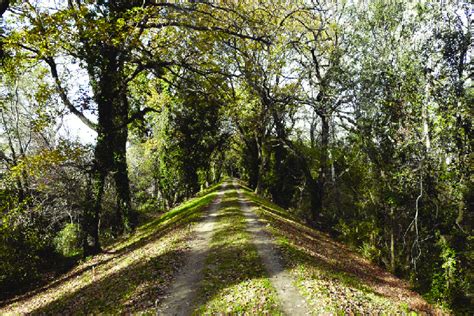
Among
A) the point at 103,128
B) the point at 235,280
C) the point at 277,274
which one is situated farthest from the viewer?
the point at 103,128

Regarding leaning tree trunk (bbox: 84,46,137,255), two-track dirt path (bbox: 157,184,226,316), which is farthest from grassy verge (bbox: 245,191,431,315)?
leaning tree trunk (bbox: 84,46,137,255)

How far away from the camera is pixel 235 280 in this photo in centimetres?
1196

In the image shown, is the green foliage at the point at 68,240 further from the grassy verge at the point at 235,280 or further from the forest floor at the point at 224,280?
the grassy verge at the point at 235,280

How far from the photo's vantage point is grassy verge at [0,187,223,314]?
1117 centimetres

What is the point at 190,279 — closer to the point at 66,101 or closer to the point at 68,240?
the point at 66,101

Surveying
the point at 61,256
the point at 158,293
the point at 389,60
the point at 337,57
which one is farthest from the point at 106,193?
the point at 389,60

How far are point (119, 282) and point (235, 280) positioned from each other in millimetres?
4558

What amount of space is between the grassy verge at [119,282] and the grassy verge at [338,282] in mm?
4738

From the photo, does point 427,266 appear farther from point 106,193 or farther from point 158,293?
point 106,193

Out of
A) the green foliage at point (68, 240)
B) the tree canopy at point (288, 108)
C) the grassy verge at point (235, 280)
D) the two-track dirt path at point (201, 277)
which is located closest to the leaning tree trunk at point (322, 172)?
the tree canopy at point (288, 108)

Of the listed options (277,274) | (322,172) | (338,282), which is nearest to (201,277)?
(277,274)

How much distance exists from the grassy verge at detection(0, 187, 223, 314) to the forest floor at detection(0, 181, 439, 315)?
1.6 inches

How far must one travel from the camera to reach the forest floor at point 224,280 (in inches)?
413

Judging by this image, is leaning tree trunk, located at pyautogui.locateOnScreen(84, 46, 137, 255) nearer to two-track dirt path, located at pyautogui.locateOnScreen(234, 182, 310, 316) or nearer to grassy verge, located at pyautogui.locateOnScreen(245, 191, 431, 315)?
two-track dirt path, located at pyautogui.locateOnScreen(234, 182, 310, 316)
